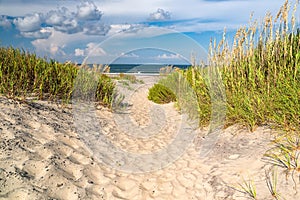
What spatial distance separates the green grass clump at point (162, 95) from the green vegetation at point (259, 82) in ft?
12.3

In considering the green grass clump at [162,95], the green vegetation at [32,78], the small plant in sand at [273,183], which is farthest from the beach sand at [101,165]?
the green grass clump at [162,95]

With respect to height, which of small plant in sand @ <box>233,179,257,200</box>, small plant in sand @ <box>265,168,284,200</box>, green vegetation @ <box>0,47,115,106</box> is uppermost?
green vegetation @ <box>0,47,115,106</box>

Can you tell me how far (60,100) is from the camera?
603cm

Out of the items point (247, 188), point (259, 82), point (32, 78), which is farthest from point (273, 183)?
point (32, 78)

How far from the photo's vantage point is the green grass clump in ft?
32.3

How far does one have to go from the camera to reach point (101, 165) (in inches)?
161

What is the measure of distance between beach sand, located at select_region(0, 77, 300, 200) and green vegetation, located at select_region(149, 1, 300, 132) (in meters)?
0.26

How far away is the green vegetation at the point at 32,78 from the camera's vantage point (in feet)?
17.3

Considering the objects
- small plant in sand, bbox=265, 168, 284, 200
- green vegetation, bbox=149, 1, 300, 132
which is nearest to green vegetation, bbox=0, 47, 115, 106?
green vegetation, bbox=149, 1, 300, 132

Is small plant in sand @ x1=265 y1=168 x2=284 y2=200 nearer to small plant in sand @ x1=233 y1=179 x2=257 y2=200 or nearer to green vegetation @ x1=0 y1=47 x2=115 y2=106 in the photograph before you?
small plant in sand @ x1=233 y1=179 x2=257 y2=200

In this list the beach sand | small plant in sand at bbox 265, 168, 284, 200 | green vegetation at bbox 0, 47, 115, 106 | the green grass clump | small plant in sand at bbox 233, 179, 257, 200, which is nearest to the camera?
small plant in sand at bbox 265, 168, 284, 200

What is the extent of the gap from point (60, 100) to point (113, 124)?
4.05ft

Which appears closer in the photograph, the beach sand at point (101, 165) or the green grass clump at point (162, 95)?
the beach sand at point (101, 165)

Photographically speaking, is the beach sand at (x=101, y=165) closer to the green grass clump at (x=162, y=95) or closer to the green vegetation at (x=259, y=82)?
the green vegetation at (x=259, y=82)
